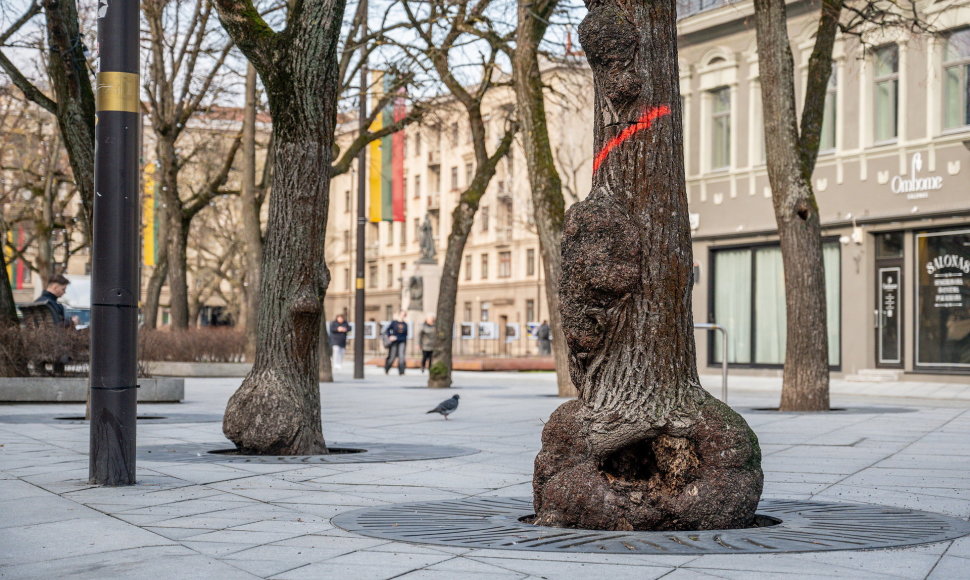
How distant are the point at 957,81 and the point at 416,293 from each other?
26937mm

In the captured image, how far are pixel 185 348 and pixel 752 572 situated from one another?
2770cm

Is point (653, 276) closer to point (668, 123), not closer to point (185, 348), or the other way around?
point (668, 123)

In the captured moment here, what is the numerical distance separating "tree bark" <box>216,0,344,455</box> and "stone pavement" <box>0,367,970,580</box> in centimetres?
96

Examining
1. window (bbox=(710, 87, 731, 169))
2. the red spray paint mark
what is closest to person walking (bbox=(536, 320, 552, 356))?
window (bbox=(710, 87, 731, 169))

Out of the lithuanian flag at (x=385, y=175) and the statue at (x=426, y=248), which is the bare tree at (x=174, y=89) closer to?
the lithuanian flag at (x=385, y=175)

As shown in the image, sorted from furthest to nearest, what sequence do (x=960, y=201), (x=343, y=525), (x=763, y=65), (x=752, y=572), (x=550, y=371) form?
(x=550, y=371)
(x=960, y=201)
(x=763, y=65)
(x=343, y=525)
(x=752, y=572)

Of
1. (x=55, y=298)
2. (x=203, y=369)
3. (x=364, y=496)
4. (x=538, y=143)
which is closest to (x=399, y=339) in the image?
(x=203, y=369)

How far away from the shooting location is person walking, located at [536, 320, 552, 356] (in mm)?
54653

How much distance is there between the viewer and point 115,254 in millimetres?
8523

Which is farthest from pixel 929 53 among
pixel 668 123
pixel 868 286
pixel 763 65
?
pixel 668 123

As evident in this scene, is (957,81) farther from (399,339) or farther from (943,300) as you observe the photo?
(399,339)

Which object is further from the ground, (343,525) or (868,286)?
(868,286)

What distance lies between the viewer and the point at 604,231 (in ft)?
22.4

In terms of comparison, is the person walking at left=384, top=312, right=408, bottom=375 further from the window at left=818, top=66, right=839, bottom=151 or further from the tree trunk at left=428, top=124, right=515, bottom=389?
the window at left=818, top=66, right=839, bottom=151
